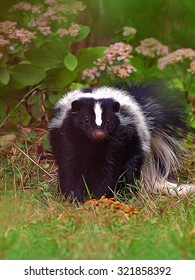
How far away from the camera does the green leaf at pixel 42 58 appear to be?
8.77m

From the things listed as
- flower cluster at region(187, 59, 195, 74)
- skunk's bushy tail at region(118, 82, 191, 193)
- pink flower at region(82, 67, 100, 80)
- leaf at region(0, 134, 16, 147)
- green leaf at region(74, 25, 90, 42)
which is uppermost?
green leaf at region(74, 25, 90, 42)

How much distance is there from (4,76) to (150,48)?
65.9 inches

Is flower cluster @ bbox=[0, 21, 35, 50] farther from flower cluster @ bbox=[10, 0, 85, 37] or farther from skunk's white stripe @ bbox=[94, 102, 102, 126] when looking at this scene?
skunk's white stripe @ bbox=[94, 102, 102, 126]

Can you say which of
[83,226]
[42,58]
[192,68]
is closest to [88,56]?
[42,58]

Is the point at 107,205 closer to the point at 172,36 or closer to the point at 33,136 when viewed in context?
the point at 33,136

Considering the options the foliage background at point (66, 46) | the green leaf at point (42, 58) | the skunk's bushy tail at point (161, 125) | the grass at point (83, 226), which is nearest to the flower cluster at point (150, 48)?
the foliage background at point (66, 46)

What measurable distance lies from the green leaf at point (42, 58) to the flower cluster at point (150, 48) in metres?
0.93

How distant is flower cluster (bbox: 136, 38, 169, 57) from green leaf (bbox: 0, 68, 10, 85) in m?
1.46

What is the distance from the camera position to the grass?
18.5ft

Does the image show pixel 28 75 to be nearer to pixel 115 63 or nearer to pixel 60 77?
pixel 60 77

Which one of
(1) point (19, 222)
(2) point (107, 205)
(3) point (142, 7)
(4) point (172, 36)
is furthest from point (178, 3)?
(1) point (19, 222)

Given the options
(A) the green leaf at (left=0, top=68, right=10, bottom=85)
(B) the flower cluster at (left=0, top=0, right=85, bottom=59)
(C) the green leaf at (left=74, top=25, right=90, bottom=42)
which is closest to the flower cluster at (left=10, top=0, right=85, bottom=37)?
(B) the flower cluster at (left=0, top=0, right=85, bottom=59)

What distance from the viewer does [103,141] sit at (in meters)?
7.39
